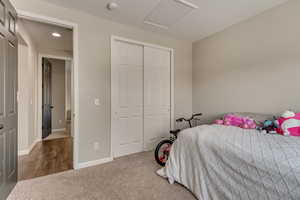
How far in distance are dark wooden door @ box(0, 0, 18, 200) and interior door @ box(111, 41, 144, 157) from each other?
52.3 inches

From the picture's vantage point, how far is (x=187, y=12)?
7.71 ft

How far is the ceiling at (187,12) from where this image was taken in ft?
6.87

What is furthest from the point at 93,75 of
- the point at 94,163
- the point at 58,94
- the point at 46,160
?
the point at 58,94

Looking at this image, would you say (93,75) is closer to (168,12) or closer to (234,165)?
(168,12)

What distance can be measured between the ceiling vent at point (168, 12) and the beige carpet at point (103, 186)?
2.58m

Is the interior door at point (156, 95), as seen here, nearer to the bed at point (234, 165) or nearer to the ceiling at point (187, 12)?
the ceiling at point (187, 12)

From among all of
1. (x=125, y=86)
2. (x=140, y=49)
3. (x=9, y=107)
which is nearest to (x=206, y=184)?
(x=125, y=86)

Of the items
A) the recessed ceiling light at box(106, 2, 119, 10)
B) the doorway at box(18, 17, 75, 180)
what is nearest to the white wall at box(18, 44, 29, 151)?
the doorway at box(18, 17, 75, 180)

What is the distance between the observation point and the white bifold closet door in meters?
2.74

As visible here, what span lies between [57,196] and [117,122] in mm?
1375

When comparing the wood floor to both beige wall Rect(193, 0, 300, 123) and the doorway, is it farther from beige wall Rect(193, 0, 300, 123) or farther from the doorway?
beige wall Rect(193, 0, 300, 123)

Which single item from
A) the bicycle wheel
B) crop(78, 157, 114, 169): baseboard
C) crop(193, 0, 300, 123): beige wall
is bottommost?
crop(78, 157, 114, 169): baseboard

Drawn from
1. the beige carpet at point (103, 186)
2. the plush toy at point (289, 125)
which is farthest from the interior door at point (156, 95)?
the plush toy at point (289, 125)

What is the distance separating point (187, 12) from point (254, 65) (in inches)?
57.6
